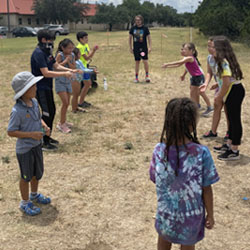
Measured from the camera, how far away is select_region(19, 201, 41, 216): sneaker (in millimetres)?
3633

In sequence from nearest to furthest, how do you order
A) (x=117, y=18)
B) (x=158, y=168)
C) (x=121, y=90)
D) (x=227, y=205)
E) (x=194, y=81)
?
1. (x=158, y=168)
2. (x=227, y=205)
3. (x=194, y=81)
4. (x=121, y=90)
5. (x=117, y=18)

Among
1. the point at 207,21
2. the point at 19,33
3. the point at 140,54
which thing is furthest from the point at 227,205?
the point at 19,33

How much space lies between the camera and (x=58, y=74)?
4762 mm

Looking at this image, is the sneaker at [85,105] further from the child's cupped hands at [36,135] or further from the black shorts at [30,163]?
the child's cupped hands at [36,135]

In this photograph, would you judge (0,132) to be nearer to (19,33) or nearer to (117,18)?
(19,33)

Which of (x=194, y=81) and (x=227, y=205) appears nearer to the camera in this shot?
(x=227, y=205)

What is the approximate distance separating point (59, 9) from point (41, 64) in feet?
191

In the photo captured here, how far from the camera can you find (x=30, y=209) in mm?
3645

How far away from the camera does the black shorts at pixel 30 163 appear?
11.2ft

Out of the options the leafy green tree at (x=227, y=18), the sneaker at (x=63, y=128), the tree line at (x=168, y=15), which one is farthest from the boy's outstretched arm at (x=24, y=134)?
the leafy green tree at (x=227, y=18)

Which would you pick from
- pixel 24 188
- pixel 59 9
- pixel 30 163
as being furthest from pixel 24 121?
pixel 59 9

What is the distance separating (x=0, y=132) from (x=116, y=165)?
9.11 feet

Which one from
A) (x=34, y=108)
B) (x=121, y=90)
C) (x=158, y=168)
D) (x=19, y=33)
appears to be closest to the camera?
(x=158, y=168)

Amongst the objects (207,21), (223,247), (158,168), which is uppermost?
(207,21)
